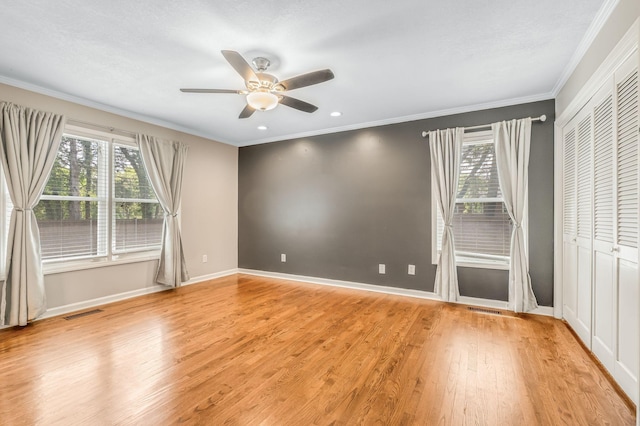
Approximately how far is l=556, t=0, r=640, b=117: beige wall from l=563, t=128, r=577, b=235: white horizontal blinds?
38 centimetres

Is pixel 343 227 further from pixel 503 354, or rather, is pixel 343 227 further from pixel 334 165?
pixel 503 354

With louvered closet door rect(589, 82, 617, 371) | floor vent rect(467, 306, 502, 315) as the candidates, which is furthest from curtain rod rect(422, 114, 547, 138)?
floor vent rect(467, 306, 502, 315)

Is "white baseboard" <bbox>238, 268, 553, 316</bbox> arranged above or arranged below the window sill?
below

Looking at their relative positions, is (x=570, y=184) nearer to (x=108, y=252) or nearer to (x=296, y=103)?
(x=296, y=103)

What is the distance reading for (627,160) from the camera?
196 centimetres

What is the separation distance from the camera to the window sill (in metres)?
3.46

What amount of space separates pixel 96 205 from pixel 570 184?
5785 millimetres

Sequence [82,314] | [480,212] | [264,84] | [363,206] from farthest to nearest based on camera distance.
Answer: [363,206] → [480,212] → [82,314] → [264,84]

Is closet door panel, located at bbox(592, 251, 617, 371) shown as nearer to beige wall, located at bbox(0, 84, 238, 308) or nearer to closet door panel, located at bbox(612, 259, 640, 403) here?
closet door panel, located at bbox(612, 259, 640, 403)

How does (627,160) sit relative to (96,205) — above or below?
above

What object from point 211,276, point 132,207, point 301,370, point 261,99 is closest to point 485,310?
point 301,370

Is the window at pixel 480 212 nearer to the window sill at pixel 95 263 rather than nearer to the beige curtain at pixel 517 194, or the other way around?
the beige curtain at pixel 517 194

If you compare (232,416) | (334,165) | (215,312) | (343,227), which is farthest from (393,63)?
(215,312)

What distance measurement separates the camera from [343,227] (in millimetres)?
4883
